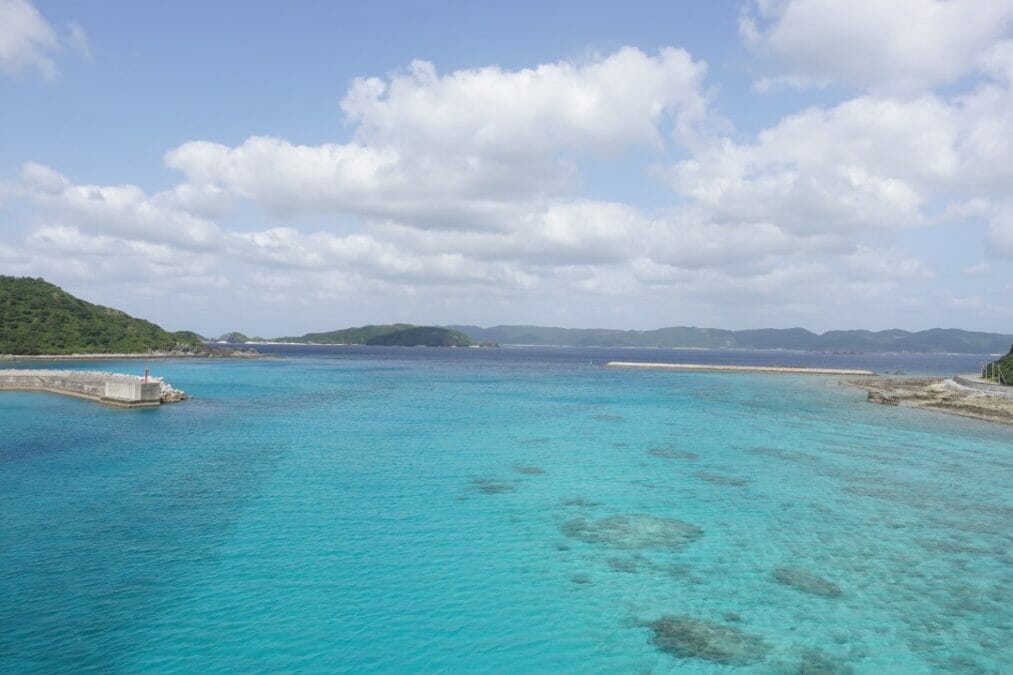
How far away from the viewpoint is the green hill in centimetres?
12544

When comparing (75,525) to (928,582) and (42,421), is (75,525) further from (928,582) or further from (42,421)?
(42,421)

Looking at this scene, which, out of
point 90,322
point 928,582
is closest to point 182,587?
point 928,582

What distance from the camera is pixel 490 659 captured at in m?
12.3

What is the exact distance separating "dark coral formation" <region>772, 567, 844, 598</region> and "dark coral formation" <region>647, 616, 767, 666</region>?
3.59 m

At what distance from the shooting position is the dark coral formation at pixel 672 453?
33469 mm

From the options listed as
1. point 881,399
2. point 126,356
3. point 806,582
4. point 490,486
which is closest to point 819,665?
point 806,582

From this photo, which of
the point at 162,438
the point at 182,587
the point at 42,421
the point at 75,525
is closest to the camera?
the point at 182,587

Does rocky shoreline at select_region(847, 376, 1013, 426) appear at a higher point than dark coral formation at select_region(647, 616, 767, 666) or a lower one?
higher

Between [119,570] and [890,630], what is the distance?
20.1m

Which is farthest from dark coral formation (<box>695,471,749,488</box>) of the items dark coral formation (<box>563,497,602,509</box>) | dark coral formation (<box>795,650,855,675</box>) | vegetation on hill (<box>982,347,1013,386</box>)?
vegetation on hill (<box>982,347,1013,386</box>)

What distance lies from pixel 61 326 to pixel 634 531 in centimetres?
16084

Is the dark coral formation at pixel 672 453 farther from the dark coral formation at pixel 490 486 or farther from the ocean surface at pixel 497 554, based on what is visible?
the dark coral formation at pixel 490 486

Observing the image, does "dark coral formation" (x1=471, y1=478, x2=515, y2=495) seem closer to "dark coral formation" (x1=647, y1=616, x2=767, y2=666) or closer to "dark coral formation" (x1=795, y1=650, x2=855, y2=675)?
"dark coral formation" (x1=647, y1=616, x2=767, y2=666)

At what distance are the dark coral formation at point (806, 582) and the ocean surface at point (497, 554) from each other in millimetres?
87
